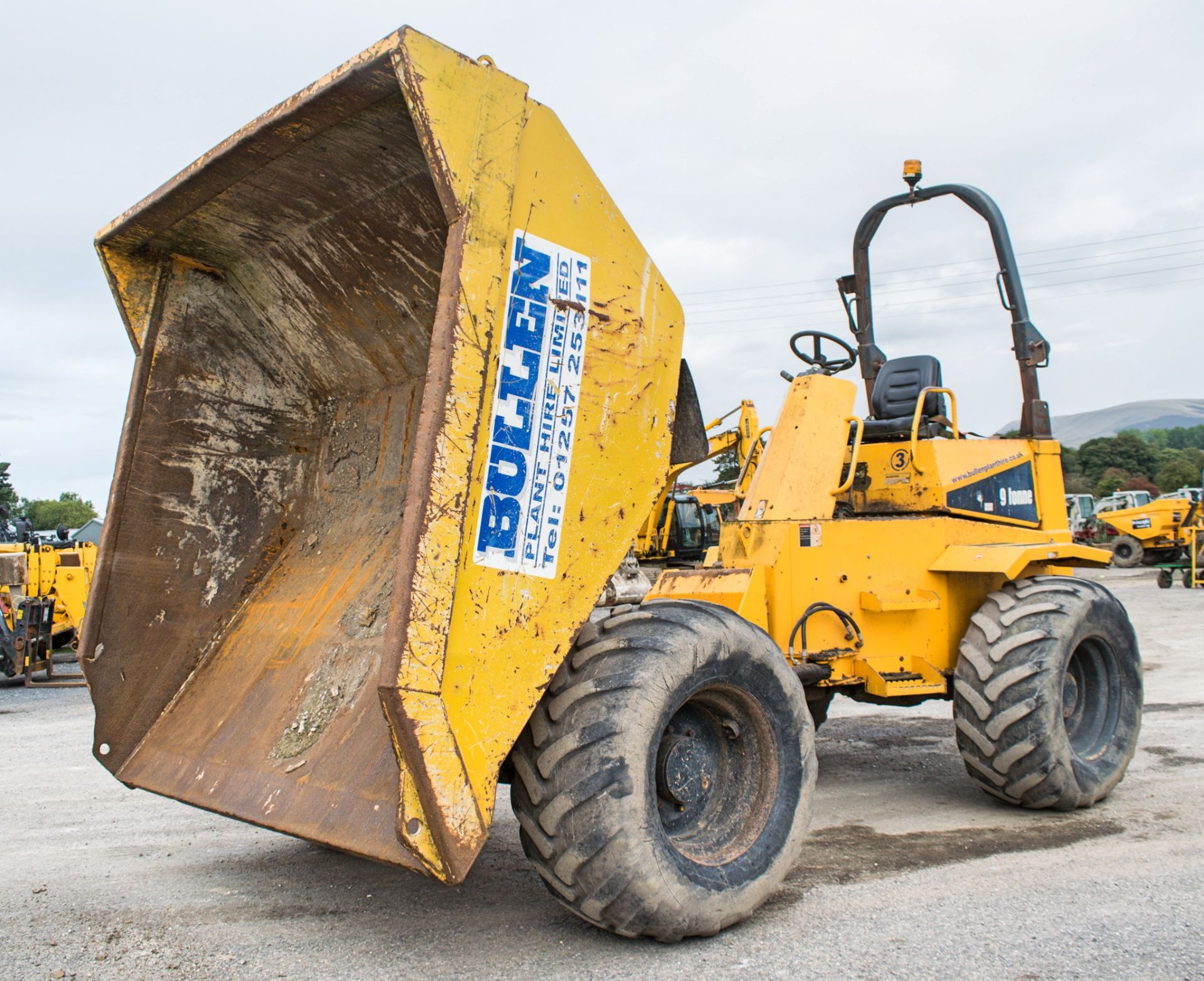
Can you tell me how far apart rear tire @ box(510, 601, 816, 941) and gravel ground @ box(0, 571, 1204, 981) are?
19 centimetres

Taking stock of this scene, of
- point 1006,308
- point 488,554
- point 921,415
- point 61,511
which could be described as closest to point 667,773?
point 488,554

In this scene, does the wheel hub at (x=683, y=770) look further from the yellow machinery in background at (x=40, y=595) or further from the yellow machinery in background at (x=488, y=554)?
the yellow machinery in background at (x=40, y=595)

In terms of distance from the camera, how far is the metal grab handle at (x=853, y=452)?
536 cm

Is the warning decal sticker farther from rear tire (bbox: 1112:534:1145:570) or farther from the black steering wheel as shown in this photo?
rear tire (bbox: 1112:534:1145:570)

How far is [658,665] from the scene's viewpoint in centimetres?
307

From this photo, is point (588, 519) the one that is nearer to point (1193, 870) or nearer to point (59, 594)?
point (1193, 870)

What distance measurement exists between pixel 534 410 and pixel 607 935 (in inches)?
64.3

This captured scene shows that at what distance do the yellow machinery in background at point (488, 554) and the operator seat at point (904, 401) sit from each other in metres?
0.04

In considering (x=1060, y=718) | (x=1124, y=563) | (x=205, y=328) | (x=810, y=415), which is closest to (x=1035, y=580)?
(x=1060, y=718)

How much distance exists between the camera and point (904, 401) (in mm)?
5902

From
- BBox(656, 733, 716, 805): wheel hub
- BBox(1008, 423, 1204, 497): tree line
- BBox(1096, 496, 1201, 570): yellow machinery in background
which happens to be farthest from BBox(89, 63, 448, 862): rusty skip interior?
BBox(1008, 423, 1204, 497): tree line

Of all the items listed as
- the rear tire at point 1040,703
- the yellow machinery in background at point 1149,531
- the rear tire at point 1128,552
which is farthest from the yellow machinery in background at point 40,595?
the rear tire at point 1128,552

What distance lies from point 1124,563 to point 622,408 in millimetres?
29551

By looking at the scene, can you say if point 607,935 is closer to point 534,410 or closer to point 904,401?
point 534,410
